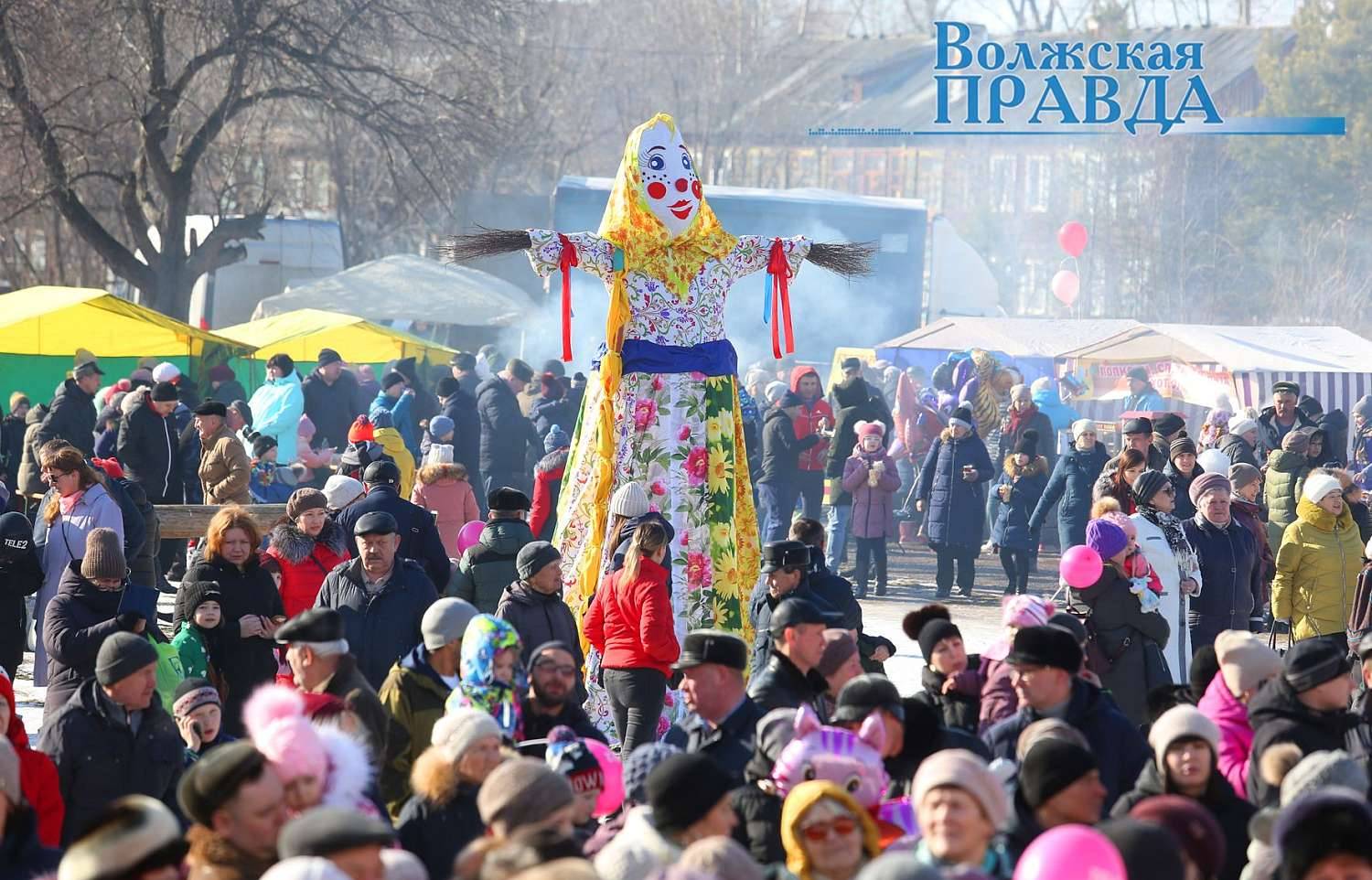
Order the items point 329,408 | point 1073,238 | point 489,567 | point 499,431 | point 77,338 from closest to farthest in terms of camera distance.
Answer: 1. point 489,567
2. point 499,431
3. point 329,408
4. point 77,338
5. point 1073,238

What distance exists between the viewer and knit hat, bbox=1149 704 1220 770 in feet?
17.5

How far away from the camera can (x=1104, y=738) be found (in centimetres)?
604

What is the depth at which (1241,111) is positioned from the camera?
190 feet

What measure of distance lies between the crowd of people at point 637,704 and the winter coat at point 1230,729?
0.01 m

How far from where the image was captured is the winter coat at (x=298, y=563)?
9008 millimetres

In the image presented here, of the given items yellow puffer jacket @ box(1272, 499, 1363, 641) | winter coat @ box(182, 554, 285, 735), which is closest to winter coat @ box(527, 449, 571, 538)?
winter coat @ box(182, 554, 285, 735)

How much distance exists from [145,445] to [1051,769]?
10.2 metres

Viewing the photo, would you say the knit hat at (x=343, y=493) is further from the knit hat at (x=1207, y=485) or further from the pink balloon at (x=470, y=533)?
the knit hat at (x=1207, y=485)

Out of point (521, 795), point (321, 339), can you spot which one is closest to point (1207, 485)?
point (521, 795)

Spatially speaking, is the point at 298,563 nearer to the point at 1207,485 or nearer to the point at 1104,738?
the point at 1104,738

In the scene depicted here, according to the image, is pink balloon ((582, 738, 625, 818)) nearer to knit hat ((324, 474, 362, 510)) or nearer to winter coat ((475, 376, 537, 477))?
knit hat ((324, 474, 362, 510))

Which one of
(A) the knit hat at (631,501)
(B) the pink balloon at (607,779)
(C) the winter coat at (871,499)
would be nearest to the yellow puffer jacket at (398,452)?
(C) the winter coat at (871,499)

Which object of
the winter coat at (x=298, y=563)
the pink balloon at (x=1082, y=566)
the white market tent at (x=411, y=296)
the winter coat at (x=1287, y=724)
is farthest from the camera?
the white market tent at (x=411, y=296)

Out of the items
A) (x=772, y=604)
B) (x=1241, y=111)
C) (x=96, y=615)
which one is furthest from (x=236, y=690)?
(x=1241, y=111)
